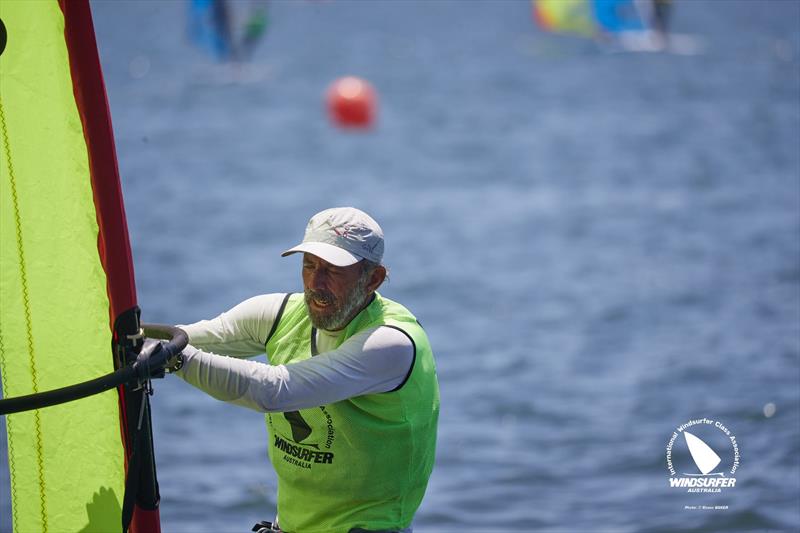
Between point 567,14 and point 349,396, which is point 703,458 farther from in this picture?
point 567,14

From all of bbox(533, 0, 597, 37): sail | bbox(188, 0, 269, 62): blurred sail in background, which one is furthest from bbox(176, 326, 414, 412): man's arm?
bbox(533, 0, 597, 37): sail

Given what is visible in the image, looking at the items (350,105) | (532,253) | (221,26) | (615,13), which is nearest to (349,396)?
(532,253)

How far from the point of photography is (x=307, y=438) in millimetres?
3090

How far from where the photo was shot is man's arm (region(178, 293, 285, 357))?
10.8 ft

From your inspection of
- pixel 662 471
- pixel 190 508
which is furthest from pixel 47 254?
pixel 662 471

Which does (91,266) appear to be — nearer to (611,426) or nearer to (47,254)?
(47,254)

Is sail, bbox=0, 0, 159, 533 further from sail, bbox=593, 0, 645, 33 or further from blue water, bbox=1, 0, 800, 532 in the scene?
sail, bbox=593, 0, 645, 33

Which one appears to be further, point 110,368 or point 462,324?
point 462,324

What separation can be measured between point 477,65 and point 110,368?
39076mm

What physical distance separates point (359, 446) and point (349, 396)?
0.20 m

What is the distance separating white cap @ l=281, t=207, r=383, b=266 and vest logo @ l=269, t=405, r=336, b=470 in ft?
1.31

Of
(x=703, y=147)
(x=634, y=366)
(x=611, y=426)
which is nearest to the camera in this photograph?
(x=611, y=426)

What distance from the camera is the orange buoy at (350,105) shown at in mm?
25922

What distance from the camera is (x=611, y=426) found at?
332 inches
